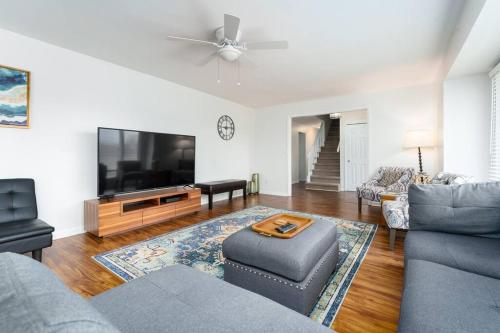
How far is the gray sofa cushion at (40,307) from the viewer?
396 mm

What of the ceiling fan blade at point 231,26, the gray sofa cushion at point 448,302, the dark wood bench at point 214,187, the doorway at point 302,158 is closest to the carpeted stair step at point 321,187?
the doorway at point 302,158

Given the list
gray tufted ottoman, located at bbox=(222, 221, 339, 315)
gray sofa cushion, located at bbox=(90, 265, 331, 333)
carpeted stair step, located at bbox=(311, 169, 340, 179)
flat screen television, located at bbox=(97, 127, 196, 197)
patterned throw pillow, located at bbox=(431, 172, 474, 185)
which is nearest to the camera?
gray sofa cushion, located at bbox=(90, 265, 331, 333)

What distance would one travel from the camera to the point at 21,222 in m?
2.32

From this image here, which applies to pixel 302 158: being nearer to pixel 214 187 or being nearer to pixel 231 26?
pixel 214 187

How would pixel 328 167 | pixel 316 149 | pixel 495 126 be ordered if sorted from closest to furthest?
pixel 495 126 → pixel 328 167 → pixel 316 149

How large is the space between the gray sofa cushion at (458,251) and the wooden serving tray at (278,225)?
2.49ft

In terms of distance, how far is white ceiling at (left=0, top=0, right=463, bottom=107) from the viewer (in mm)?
2285

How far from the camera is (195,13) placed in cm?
237

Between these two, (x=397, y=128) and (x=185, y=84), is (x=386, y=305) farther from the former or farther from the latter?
(x=185, y=84)

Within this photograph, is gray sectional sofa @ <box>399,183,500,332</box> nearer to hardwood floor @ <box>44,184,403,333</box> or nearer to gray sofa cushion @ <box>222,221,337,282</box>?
hardwood floor @ <box>44,184,403,333</box>

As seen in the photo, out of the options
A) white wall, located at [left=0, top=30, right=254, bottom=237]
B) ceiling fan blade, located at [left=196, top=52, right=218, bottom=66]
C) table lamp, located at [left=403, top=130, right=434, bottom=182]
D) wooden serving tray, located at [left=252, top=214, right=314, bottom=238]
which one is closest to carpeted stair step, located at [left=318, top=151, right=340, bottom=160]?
table lamp, located at [left=403, top=130, right=434, bottom=182]

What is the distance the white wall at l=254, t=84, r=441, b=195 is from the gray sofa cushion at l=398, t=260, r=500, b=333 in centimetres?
384

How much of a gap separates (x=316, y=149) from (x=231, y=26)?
6962 millimetres

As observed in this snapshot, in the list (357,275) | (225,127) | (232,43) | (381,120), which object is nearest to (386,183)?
(381,120)
